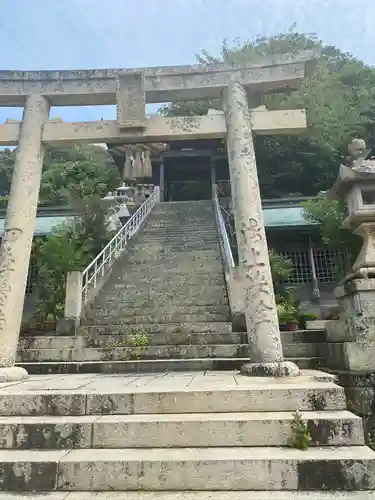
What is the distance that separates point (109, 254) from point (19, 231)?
185 inches

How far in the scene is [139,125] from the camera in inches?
242

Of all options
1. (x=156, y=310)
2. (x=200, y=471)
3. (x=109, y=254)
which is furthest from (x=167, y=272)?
(x=200, y=471)

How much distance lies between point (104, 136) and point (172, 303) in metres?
3.97

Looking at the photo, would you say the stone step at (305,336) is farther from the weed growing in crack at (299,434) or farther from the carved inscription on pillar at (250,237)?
the weed growing in crack at (299,434)

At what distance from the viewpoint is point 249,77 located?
609 cm

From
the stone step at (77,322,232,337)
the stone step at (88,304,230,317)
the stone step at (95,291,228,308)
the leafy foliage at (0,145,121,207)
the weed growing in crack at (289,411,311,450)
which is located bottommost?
the weed growing in crack at (289,411,311,450)

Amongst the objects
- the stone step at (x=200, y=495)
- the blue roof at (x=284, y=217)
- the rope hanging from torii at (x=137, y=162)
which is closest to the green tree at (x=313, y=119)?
the rope hanging from torii at (x=137, y=162)

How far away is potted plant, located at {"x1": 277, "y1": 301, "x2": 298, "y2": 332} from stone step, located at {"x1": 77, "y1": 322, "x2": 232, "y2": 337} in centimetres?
155

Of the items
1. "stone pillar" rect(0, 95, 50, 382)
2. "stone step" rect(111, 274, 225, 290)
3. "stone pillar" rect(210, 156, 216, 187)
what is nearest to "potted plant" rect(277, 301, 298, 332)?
"stone step" rect(111, 274, 225, 290)

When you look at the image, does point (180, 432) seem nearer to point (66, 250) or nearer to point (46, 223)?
point (66, 250)

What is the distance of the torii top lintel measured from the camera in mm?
5977

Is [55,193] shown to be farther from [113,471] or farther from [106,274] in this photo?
[113,471]

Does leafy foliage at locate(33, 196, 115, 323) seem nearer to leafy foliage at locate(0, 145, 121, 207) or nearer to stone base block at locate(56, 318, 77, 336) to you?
stone base block at locate(56, 318, 77, 336)

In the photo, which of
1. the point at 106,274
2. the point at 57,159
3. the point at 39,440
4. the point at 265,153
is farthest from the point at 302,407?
the point at 57,159
